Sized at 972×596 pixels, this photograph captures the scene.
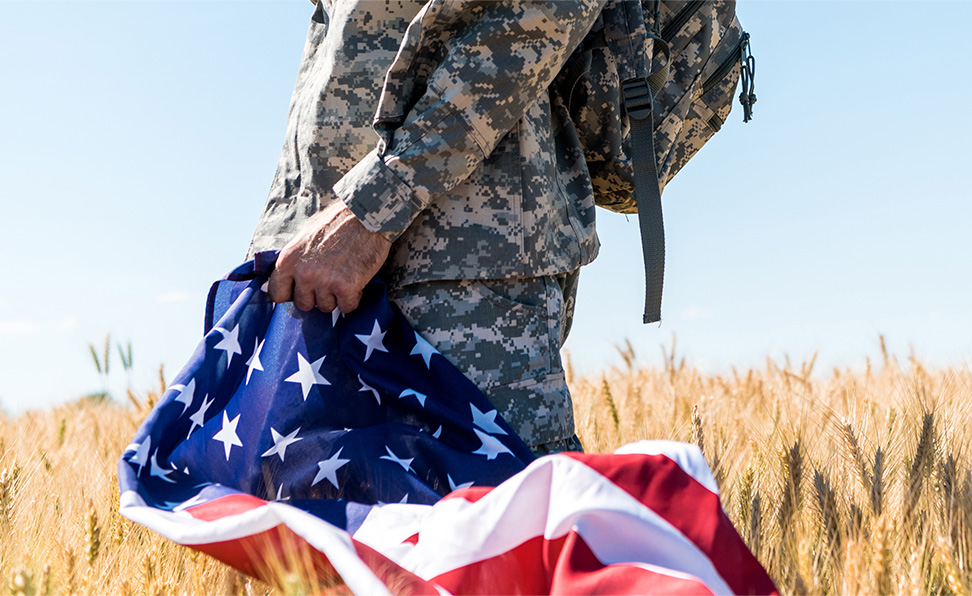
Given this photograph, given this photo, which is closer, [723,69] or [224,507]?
[224,507]

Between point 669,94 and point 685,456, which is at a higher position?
point 669,94

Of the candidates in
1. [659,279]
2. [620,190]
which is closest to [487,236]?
[659,279]

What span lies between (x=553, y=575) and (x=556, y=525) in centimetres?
6

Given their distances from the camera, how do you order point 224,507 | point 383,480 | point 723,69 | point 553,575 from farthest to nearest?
point 723,69 → point 383,480 → point 224,507 → point 553,575

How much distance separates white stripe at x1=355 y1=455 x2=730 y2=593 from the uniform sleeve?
567 mm

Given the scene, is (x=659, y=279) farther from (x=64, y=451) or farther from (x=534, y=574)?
(x=64, y=451)

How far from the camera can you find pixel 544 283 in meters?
1.51

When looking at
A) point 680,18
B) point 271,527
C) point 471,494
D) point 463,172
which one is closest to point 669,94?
point 680,18

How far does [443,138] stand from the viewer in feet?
4.48

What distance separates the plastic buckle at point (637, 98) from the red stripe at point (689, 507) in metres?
0.88

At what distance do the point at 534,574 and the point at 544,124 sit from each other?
3.15ft

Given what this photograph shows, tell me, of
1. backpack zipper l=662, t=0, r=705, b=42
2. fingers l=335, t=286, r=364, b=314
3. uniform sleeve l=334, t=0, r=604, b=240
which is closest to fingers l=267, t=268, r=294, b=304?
fingers l=335, t=286, r=364, b=314

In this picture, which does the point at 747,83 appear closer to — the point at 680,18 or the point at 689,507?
the point at 680,18

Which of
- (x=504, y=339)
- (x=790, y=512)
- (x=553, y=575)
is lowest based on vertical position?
(x=790, y=512)
